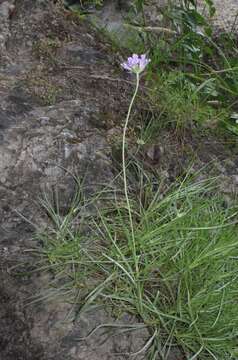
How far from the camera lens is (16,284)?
6.15 ft

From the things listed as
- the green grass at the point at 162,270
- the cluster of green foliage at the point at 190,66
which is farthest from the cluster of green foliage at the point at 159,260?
the cluster of green foliage at the point at 190,66

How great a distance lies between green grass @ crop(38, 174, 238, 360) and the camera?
185 centimetres

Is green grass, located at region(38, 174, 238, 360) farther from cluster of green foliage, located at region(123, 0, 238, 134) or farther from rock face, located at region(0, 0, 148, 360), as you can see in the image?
cluster of green foliage, located at region(123, 0, 238, 134)

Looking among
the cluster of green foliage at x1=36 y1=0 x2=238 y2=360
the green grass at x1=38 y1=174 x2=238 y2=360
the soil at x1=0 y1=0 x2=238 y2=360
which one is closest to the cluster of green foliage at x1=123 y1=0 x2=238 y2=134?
the soil at x1=0 y1=0 x2=238 y2=360

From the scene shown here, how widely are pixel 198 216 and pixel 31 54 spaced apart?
1.02 m

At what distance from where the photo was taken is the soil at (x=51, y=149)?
180 cm

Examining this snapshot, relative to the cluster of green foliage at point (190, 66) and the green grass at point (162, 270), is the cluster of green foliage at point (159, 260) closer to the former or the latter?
the green grass at point (162, 270)

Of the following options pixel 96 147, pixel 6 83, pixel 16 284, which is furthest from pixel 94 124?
pixel 16 284

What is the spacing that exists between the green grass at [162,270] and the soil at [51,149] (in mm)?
52

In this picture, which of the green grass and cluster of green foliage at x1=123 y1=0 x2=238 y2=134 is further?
cluster of green foliage at x1=123 y1=0 x2=238 y2=134

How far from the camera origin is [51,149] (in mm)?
2275

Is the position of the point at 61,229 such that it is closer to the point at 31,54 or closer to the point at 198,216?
the point at 198,216

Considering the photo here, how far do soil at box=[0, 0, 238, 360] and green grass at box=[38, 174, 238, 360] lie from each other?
0.17 feet

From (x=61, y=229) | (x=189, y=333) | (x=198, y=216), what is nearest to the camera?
(x=189, y=333)
